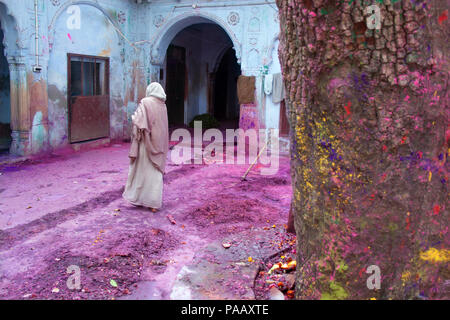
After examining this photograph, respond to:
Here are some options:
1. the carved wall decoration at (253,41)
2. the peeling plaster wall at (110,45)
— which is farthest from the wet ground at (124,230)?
the carved wall decoration at (253,41)

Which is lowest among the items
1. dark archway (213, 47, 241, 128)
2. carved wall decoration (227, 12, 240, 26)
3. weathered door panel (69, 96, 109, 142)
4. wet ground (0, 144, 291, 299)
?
wet ground (0, 144, 291, 299)

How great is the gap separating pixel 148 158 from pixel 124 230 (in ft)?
3.73

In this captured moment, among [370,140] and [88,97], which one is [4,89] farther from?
[370,140]

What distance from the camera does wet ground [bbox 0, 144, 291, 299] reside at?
11.4 feet

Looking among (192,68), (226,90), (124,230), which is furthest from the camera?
(226,90)

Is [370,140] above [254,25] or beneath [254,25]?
beneath

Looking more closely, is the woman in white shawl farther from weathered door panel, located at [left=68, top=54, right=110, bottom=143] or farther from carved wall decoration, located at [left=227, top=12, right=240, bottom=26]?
carved wall decoration, located at [left=227, top=12, right=240, bottom=26]

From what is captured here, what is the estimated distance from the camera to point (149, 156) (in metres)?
5.46

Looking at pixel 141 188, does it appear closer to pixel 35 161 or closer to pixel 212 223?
pixel 212 223

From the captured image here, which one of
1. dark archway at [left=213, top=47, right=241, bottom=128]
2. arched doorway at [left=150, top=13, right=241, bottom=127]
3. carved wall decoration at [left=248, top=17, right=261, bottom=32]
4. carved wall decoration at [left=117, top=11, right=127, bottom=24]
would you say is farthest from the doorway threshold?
dark archway at [left=213, top=47, right=241, bottom=128]

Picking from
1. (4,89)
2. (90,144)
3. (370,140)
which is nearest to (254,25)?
(90,144)

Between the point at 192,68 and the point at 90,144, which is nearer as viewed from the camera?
the point at 90,144

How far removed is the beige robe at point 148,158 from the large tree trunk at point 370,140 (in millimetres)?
2934

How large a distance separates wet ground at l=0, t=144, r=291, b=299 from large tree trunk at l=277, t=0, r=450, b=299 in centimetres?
100
